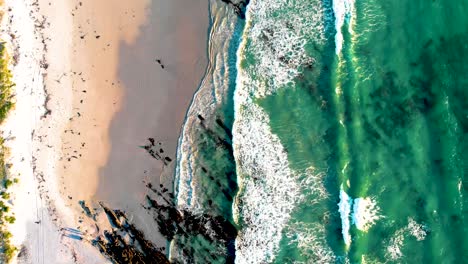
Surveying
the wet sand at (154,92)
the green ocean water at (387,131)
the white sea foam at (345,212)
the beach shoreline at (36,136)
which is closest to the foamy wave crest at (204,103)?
the wet sand at (154,92)

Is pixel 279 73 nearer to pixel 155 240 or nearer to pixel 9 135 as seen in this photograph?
pixel 155 240

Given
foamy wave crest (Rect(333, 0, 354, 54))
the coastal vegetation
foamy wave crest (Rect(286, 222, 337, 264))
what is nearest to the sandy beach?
the coastal vegetation

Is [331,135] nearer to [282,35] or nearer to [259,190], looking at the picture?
[259,190]

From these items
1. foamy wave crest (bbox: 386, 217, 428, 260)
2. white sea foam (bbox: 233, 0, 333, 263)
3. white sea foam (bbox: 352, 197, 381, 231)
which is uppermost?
white sea foam (bbox: 233, 0, 333, 263)

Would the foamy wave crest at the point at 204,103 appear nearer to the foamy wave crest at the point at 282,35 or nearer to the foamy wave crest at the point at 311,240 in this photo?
the foamy wave crest at the point at 282,35

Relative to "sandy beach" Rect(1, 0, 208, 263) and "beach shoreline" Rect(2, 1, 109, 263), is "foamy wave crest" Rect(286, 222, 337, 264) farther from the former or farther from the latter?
"beach shoreline" Rect(2, 1, 109, 263)

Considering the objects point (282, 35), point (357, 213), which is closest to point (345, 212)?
point (357, 213)
